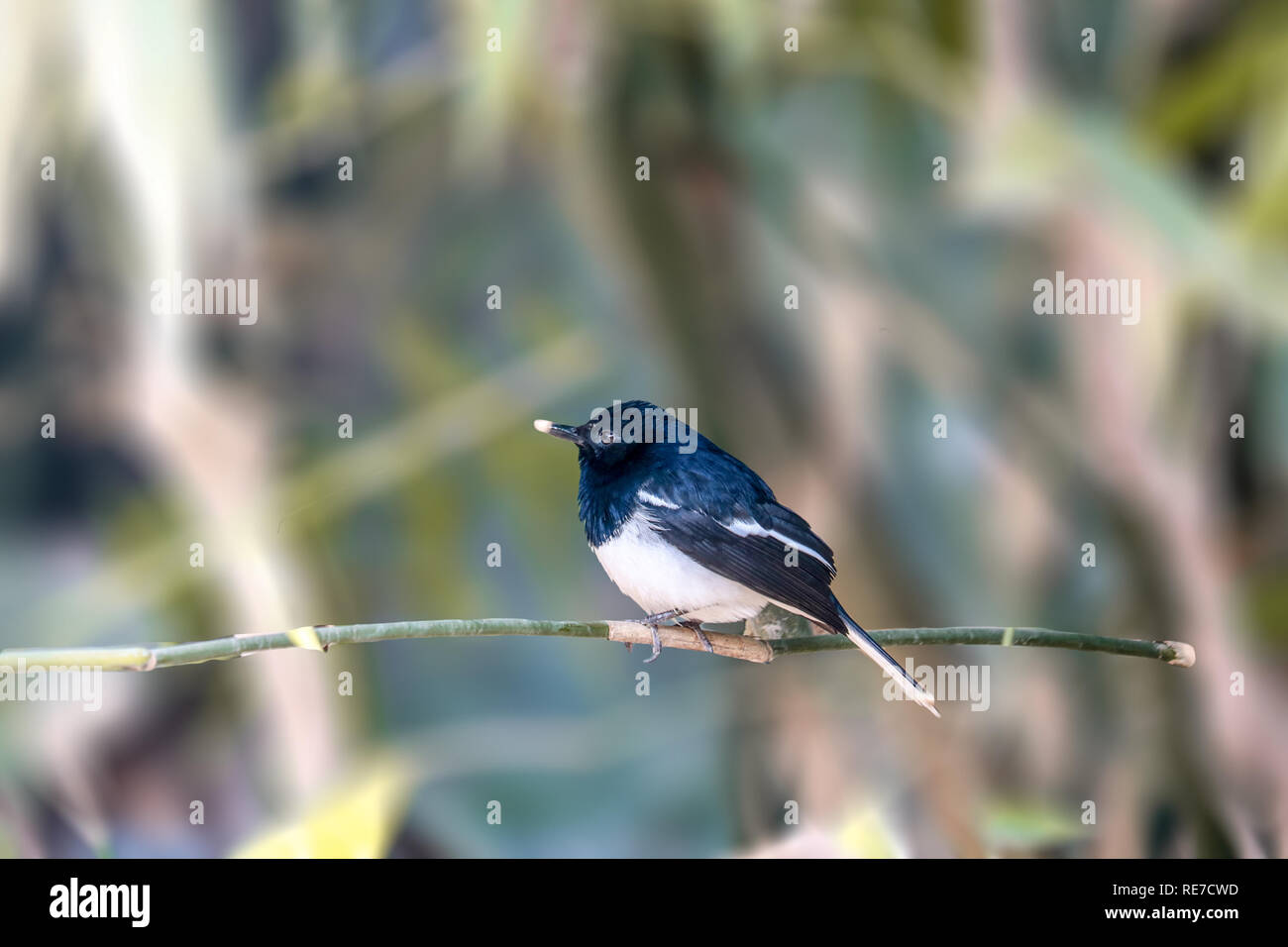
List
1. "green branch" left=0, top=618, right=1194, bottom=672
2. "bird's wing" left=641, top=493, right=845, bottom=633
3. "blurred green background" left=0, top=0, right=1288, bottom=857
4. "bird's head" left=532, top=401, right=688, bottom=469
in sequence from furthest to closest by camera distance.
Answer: "blurred green background" left=0, top=0, right=1288, bottom=857 → "bird's head" left=532, top=401, right=688, bottom=469 → "bird's wing" left=641, top=493, right=845, bottom=633 → "green branch" left=0, top=618, right=1194, bottom=672

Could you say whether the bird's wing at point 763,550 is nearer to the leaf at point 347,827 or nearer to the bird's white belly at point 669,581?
the bird's white belly at point 669,581

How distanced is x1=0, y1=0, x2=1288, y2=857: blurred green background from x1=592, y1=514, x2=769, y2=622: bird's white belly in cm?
32

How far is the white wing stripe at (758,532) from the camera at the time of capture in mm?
972

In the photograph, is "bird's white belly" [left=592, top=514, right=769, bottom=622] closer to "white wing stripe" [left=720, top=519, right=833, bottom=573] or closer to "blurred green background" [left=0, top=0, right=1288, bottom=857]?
"white wing stripe" [left=720, top=519, right=833, bottom=573]

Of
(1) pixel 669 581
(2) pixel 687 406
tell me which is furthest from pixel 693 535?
(2) pixel 687 406

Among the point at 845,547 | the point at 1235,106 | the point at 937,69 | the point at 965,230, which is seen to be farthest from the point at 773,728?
the point at 1235,106

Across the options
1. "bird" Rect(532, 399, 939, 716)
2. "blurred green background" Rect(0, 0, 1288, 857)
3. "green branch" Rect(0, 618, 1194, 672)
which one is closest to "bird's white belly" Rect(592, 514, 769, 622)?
"bird" Rect(532, 399, 939, 716)

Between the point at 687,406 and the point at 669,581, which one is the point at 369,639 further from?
the point at 687,406

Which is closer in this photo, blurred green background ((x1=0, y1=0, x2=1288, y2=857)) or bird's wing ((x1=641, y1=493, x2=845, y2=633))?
bird's wing ((x1=641, y1=493, x2=845, y2=633))

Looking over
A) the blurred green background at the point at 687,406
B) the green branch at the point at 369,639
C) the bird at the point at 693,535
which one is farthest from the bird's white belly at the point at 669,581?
the blurred green background at the point at 687,406

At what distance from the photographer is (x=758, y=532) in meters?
0.99

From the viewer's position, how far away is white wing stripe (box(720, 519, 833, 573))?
972 mm

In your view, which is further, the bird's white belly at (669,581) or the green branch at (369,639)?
the bird's white belly at (669,581)

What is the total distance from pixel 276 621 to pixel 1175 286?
102 centimetres
